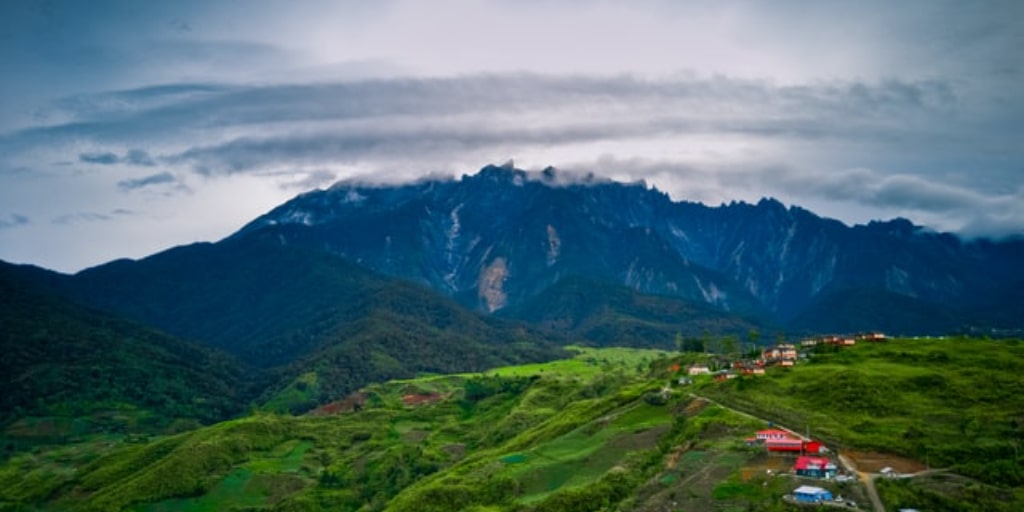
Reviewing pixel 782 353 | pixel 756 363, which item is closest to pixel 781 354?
pixel 782 353

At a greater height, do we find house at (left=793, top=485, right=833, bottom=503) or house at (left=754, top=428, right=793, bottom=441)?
house at (left=754, top=428, right=793, bottom=441)

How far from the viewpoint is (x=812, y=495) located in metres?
78.7

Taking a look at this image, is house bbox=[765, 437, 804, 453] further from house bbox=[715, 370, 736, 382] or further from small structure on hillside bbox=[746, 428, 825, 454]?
house bbox=[715, 370, 736, 382]

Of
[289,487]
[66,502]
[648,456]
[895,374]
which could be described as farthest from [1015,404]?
[66,502]

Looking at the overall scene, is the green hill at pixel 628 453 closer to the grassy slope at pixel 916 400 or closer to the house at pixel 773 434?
the grassy slope at pixel 916 400

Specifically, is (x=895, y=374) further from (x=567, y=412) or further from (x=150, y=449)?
(x=150, y=449)

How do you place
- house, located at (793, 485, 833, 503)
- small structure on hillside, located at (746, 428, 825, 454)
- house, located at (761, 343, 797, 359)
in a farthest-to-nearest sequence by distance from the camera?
house, located at (761, 343, 797, 359) < small structure on hillside, located at (746, 428, 825, 454) < house, located at (793, 485, 833, 503)

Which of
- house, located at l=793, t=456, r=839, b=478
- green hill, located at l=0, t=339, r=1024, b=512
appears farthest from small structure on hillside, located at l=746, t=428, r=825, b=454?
house, located at l=793, t=456, r=839, b=478

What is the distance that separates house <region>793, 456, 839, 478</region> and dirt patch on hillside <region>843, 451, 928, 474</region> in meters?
3.31

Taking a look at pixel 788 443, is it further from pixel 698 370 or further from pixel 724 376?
pixel 698 370

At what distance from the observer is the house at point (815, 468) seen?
84.9 metres

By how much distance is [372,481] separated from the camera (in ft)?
531

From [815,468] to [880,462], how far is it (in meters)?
8.22

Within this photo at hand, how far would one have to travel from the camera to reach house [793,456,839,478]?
84.9 meters
